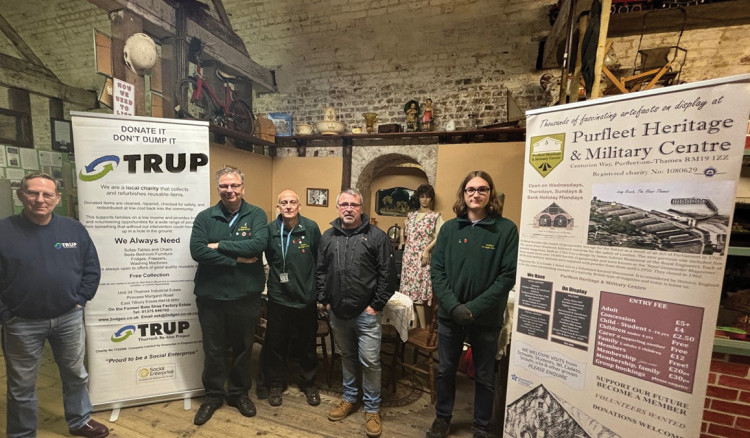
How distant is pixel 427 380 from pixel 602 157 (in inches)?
99.2

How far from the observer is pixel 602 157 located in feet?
5.20

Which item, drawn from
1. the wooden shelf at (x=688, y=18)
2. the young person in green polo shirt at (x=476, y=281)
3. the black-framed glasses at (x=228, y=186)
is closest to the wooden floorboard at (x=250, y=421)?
the young person in green polo shirt at (x=476, y=281)

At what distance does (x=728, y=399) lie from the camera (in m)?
1.75

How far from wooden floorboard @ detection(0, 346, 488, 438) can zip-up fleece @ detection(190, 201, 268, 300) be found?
3.24ft

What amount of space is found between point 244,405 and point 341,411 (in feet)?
2.54

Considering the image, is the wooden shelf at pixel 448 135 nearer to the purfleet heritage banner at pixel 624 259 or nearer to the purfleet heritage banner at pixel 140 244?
the purfleet heritage banner at pixel 624 259

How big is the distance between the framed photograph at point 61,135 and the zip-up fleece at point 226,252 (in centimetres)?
625

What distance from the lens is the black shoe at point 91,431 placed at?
2.17 meters

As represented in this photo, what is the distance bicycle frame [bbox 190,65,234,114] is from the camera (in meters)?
4.17

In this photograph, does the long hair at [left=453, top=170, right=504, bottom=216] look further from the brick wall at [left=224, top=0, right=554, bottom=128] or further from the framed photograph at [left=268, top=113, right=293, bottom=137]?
the framed photograph at [left=268, top=113, right=293, bottom=137]

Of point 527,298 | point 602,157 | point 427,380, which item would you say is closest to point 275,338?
point 427,380

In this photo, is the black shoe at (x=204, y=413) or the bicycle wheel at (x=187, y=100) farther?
the bicycle wheel at (x=187, y=100)

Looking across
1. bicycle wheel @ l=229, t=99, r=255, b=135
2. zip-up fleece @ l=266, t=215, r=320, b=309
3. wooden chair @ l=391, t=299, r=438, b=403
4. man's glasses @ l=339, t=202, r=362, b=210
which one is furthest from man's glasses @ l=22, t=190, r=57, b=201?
bicycle wheel @ l=229, t=99, r=255, b=135

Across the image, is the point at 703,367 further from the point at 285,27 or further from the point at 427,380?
the point at 285,27
